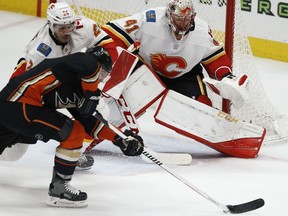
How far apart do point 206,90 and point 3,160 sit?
50.0 inches

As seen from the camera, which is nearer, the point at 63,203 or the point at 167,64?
the point at 63,203

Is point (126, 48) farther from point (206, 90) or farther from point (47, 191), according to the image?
point (47, 191)

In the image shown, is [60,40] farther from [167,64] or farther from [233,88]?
[233,88]

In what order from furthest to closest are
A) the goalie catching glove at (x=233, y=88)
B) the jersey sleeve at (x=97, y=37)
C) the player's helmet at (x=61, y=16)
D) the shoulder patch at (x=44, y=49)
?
the goalie catching glove at (x=233, y=88)
the jersey sleeve at (x=97, y=37)
the shoulder patch at (x=44, y=49)
the player's helmet at (x=61, y=16)

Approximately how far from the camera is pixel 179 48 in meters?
5.64

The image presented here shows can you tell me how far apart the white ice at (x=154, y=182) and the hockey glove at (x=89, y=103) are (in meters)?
0.44

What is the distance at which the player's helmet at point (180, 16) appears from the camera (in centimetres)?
545

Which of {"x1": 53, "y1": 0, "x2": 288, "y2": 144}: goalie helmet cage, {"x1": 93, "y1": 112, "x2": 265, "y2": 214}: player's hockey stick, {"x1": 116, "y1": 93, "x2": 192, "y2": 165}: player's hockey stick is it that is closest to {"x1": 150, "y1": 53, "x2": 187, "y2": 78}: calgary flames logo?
{"x1": 116, "y1": 93, "x2": 192, "y2": 165}: player's hockey stick

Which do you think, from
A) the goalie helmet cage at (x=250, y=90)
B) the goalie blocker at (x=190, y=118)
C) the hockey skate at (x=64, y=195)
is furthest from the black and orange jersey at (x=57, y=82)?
the goalie helmet cage at (x=250, y=90)

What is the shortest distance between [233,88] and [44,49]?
1.00m

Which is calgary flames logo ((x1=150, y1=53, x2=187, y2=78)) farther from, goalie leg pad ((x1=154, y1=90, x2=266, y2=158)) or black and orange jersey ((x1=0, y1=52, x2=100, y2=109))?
black and orange jersey ((x1=0, y1=52, x2=100, y2=109))

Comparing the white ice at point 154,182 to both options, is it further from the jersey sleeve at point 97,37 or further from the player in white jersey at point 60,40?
the jersey sleeve at point 97,37

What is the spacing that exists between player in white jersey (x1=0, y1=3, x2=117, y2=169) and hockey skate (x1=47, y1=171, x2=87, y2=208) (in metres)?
0.38

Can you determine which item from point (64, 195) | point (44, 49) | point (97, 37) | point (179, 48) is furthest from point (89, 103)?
point (179, 48)
